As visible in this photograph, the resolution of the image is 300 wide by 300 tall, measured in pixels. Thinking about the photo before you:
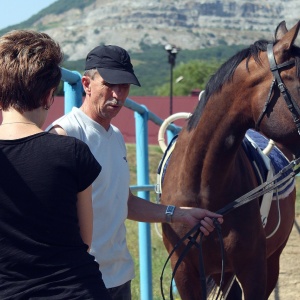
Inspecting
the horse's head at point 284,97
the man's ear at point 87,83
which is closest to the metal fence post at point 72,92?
the man's ear at point 87,83

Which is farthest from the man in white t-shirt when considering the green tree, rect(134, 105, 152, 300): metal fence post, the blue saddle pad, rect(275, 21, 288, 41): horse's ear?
the green tree

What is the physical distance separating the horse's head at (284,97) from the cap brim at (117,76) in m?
1.22

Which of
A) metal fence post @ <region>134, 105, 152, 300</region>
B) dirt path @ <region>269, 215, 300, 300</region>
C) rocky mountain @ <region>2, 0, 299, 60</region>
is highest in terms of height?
metal fence post @ <region>134, 105, 152, 300</region>

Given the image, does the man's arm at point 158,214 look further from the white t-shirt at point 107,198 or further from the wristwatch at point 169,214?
the white t-shirt at point 107,198

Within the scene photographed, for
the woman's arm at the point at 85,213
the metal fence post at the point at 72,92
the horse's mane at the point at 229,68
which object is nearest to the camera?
the woman's arm at the point at 85,213

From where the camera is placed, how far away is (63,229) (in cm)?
260

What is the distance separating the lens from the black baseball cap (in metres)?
3.32

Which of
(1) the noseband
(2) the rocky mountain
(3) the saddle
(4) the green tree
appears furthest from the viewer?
(2) the rocky mountain

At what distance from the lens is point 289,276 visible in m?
7.72

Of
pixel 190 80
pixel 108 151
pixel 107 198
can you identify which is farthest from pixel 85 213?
pixel 190 80

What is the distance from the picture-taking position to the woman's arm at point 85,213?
8.78ft

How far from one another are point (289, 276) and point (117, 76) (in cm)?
486

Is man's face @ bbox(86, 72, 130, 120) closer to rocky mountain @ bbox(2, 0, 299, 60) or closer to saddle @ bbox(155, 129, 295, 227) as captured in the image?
saddle @ bbox(155, 129, 295, 227)

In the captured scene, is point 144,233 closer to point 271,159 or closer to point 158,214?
point 271,159
